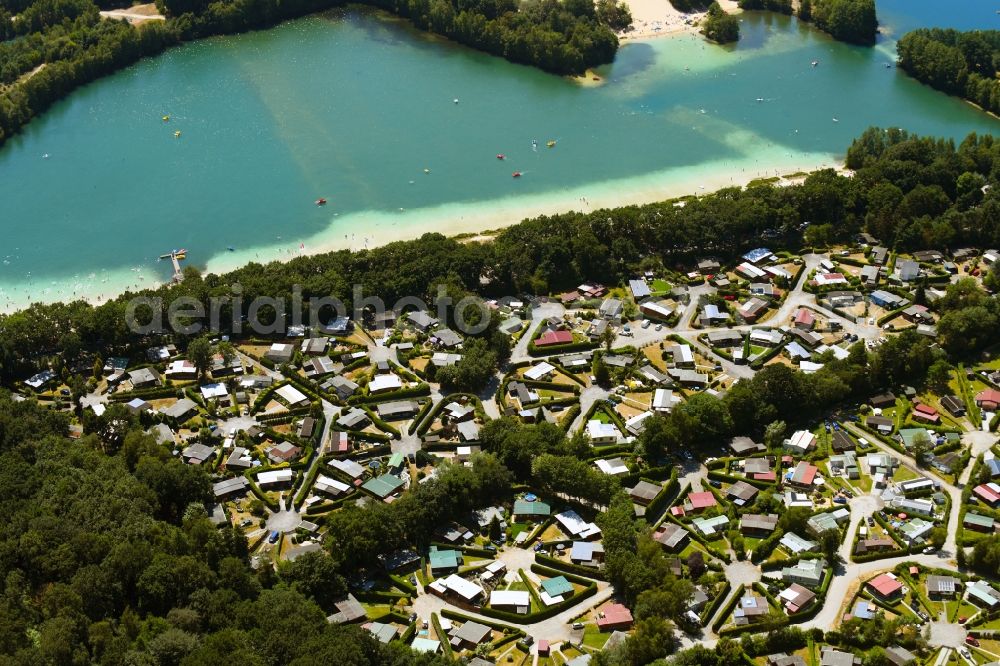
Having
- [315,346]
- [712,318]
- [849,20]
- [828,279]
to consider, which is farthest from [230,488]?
[849,20]

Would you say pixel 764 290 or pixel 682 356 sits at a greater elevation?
pixel 764 290

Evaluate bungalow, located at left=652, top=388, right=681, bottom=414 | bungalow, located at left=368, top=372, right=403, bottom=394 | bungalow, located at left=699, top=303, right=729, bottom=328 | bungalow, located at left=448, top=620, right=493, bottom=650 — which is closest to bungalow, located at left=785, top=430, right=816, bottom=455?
bungalow, located at left=652, top=388, right=681, bottom=414

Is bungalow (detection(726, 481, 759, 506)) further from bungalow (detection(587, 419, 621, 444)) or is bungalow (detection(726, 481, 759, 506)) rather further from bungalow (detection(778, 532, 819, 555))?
bungalow (detection(587, 419, 621, 444))

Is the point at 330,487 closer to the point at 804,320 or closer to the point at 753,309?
the point at 753,309

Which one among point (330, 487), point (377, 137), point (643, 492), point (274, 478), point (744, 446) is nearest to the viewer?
point (643, 492)

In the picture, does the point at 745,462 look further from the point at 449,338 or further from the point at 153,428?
the point at 153,428

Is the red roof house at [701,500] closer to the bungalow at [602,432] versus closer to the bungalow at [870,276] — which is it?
the bungalow at [602,432]

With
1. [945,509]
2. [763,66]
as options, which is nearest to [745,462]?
[945,509]

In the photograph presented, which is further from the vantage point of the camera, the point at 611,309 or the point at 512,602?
the point at 611,309
